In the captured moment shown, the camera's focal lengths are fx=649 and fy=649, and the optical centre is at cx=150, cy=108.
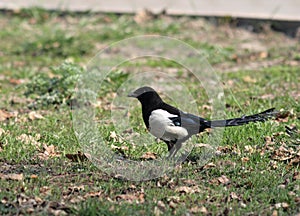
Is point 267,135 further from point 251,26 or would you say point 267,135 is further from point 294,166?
point 251,26

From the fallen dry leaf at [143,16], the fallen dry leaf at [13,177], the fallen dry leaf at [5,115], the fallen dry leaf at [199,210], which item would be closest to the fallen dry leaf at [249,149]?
the fallen dry leaf at [199,210]

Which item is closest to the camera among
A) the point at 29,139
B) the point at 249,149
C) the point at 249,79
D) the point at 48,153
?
the point at 48,153

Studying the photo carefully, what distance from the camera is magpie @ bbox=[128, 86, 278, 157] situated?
527cm

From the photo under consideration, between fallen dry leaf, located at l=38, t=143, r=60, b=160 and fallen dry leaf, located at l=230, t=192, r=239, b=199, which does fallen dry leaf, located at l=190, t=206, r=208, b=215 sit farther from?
fallen dry leaf, located at l=38, t=143, r=60, b=160

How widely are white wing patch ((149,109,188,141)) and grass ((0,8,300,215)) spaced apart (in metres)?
0.28

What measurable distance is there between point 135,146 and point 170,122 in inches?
30.7

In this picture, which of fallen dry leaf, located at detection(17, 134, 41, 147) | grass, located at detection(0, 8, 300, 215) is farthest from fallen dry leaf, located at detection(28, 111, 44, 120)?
fallen dry leaf, located at detection(17, 134, 41, 147)

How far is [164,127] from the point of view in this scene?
5246 mm

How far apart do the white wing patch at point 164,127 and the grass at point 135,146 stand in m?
0.28

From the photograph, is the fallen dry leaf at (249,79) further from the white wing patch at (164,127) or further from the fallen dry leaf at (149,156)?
the white wing patch at (164,127)

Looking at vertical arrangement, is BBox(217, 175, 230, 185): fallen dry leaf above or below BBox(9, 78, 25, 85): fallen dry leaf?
below

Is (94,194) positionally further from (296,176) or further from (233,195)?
(296,176)

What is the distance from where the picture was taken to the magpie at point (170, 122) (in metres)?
5.27

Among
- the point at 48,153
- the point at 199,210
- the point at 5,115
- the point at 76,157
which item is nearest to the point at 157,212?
the point at 199,210
